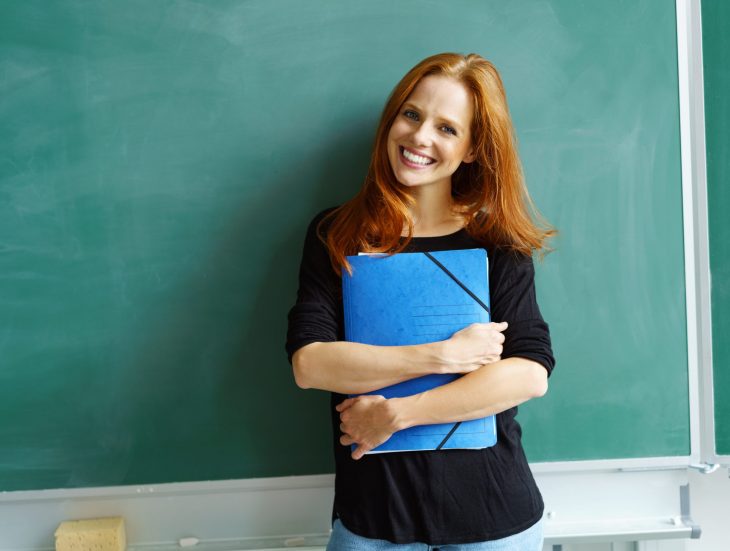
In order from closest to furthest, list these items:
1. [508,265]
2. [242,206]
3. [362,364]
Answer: [362,364] → [508,265] → [242,206]

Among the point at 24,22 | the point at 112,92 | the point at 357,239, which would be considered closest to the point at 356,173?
the point at 357,239

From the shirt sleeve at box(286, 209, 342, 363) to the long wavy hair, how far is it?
0.08 ft

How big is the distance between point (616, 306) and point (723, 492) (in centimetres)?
77

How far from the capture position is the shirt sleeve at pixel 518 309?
1432 mm

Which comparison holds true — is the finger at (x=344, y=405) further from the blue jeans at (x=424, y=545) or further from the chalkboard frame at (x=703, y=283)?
the chalkboard frame at (x=703, y=283)

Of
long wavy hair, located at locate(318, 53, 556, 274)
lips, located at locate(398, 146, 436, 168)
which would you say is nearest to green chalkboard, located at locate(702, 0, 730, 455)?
long wavy hair, located at locate(318, 53, 556, 274)

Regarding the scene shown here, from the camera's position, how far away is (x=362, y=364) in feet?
4.49

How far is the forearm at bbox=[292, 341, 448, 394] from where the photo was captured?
1.37 meters

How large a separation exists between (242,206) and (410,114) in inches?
19.7

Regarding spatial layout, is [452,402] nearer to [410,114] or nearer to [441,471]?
[441,471]

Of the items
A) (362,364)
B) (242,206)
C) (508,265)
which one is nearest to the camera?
(362,364)

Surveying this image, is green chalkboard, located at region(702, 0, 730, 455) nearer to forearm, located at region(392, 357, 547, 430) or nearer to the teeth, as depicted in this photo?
forearm, located at region(392, 357, 547, 430)

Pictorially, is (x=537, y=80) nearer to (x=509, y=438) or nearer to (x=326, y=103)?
(x=326, y=103)

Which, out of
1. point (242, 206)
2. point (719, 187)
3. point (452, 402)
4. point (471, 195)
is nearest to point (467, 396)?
point (452, 402)
